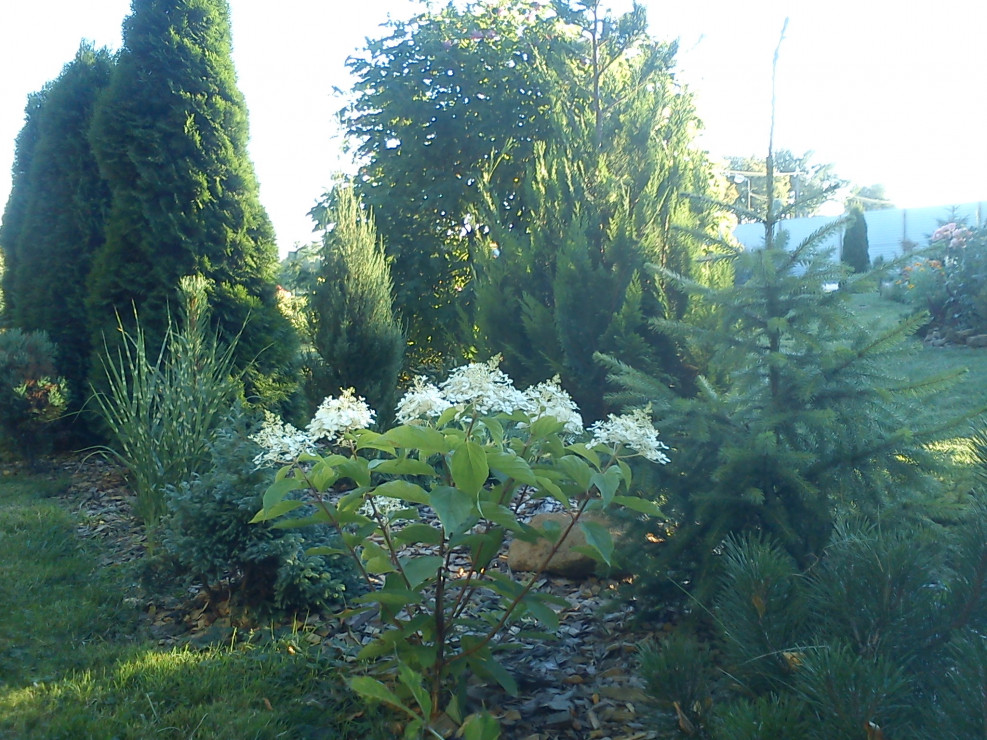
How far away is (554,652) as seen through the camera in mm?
3006

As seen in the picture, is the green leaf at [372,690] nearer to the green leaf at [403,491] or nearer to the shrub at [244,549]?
the green leaf at [403,491]

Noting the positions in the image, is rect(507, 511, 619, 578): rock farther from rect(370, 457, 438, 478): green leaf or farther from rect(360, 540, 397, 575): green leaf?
rect(370, 457, 438, 478): green leaf

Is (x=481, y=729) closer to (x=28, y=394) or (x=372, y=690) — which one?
(x=372, y=690)

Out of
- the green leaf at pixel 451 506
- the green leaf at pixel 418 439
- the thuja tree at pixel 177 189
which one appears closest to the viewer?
the green leaf at pixel 451 506

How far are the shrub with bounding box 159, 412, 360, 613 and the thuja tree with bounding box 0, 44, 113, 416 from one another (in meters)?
4.40

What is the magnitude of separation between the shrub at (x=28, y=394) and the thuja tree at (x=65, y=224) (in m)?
0.59

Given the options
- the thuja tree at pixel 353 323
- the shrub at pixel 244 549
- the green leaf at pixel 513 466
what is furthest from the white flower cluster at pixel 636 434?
the thuja tree at pixel 353 323

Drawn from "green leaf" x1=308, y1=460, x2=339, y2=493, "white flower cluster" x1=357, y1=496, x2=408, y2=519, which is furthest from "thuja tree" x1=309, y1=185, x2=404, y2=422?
"green leaf" x1=308, y1=460, x2=339, y2=493

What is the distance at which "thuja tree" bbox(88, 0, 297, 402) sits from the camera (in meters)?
6.39

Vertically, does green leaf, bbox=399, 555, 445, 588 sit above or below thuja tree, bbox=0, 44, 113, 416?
below

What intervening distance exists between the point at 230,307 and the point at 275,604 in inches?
147

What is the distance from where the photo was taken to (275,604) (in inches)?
131

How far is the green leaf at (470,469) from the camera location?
196 centimetres

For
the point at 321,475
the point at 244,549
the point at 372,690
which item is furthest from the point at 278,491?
the point at 244,549
